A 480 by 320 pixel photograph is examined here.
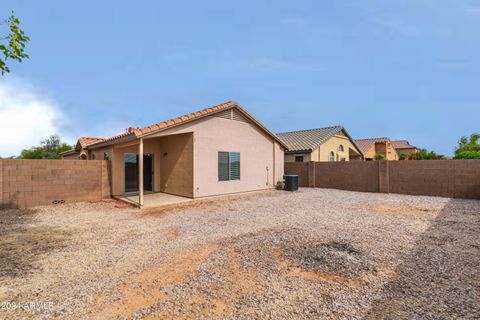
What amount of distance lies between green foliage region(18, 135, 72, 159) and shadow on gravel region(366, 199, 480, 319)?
1683 inches

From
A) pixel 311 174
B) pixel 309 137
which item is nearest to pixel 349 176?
pixel 311 174

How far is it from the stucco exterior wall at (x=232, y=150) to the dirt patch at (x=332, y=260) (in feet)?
24.5

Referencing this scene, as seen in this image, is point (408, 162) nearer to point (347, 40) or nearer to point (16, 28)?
point (347, 40)

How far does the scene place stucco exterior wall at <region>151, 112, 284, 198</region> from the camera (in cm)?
1159

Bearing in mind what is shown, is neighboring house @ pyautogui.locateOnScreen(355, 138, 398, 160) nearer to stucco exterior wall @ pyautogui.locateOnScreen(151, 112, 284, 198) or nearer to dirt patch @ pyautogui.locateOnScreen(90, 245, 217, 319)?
stucco exterior wall @ pyautogui.locateOnScreen(151, 112, 284, 198)

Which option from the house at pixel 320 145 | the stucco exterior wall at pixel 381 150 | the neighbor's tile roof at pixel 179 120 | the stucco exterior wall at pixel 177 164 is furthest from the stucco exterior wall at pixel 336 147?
the stucco exterior wall at pixel 177 164

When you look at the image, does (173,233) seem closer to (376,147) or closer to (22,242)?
(22,242)

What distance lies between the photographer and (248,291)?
3.35 metres

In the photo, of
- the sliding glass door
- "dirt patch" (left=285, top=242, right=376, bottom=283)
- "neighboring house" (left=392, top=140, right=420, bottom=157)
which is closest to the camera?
"dirt patch" (left=285, top=242, right=376, bottom=283)

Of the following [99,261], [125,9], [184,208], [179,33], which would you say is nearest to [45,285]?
[99,261]

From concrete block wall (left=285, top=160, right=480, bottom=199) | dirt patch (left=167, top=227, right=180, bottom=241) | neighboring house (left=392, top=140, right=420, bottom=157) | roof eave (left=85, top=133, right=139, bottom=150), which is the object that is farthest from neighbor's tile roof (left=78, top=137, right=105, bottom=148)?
neighboring house (left=392, top=140, right=420, bottom=157)

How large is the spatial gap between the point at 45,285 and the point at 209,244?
2854 mm

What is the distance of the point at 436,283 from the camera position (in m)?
3.54

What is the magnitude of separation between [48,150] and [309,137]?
3798cm
